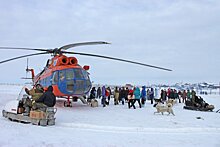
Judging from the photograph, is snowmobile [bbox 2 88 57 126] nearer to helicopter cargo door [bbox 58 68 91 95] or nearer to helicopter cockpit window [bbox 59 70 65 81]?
helicopter cargo door [bbox 58 68 91 95]

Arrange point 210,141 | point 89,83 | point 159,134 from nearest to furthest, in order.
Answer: point 210,141, point 159,134, point 89,83

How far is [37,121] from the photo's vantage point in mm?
10242

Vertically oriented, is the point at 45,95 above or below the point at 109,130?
above

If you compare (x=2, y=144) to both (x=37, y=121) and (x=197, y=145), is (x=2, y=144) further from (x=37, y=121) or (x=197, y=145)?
(x=197, y=145)

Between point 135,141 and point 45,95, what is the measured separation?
456 centimetres

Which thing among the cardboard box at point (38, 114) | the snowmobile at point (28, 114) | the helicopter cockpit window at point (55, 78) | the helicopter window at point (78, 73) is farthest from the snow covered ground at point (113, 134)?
the helicopter cockpit window at point (55, 78)

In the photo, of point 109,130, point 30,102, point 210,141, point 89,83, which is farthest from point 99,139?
point 89,83

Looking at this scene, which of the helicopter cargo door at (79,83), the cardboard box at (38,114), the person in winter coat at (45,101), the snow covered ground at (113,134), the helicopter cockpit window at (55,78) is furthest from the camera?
the helicopter cockpit window at (55,78)

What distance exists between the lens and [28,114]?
10961 mm

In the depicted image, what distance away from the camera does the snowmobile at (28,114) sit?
10.3 meters

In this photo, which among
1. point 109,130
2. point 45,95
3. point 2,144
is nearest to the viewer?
point 2,144

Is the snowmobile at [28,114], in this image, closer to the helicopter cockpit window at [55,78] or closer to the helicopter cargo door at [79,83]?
the helicopter cargo door at [79,83]

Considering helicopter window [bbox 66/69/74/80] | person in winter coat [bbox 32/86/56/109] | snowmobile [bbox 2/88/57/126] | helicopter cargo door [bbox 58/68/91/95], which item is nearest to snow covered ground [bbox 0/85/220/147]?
snowmobile [bbox 2/88/57/126]

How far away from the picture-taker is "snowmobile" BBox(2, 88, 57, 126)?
10.3m
